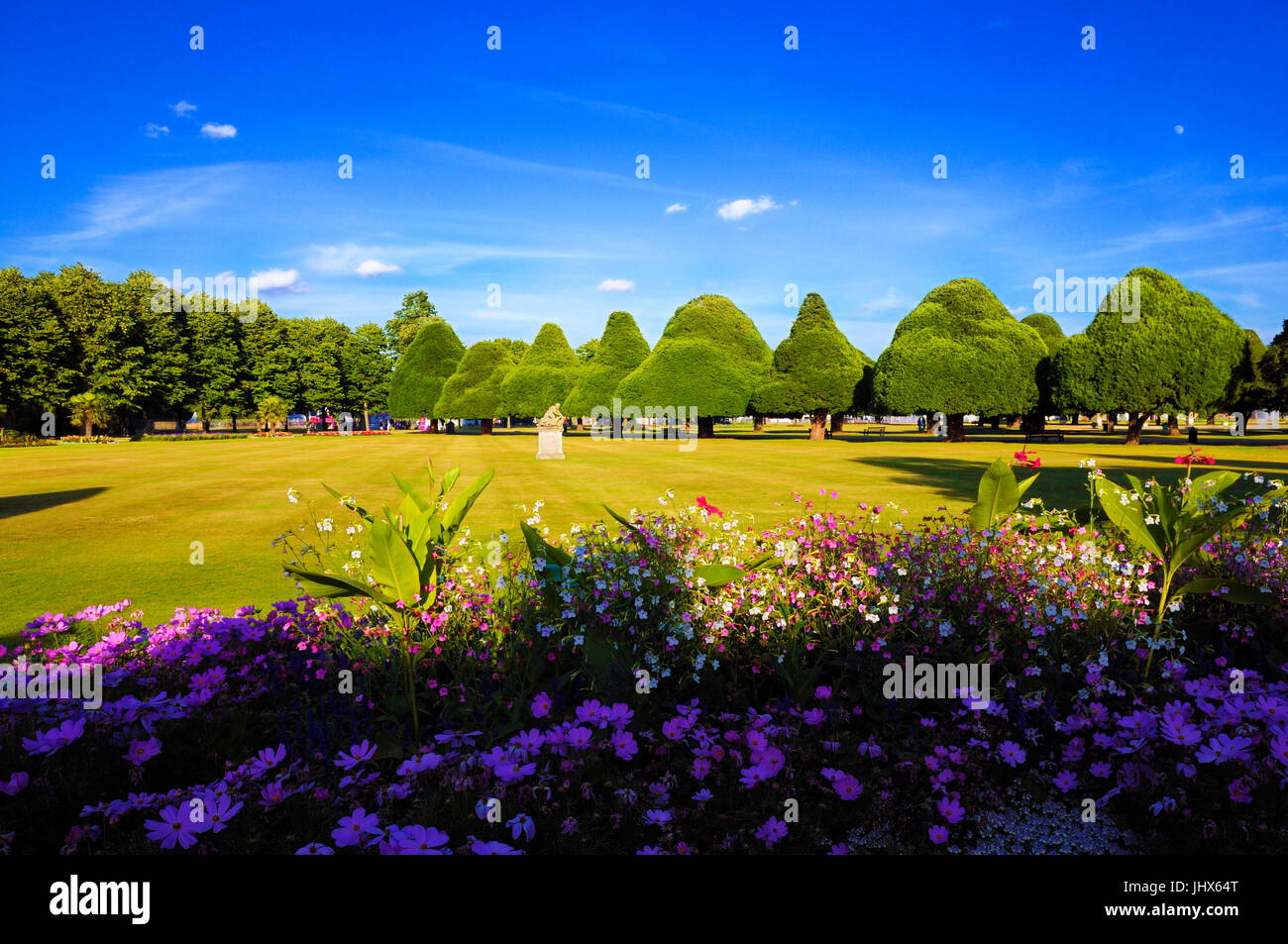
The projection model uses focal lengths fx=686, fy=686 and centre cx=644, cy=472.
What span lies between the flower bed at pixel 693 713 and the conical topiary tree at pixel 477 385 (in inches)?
2292

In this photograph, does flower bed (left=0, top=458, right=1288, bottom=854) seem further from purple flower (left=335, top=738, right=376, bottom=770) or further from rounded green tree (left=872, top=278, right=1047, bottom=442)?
rounded green tree (left=872, top=278, right=1047, bottom=442)

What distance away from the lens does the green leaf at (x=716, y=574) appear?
13.6 feet

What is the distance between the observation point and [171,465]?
24.7 meters

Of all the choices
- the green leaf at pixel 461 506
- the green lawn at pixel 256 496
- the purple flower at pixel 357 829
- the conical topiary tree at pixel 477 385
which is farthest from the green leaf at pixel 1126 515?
the conical topiary tree at pixel 477 385

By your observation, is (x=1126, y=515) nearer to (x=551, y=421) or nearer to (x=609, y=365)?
(x=551, y=421)

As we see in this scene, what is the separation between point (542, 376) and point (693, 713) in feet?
194

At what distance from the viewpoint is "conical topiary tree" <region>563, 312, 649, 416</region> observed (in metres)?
57.7

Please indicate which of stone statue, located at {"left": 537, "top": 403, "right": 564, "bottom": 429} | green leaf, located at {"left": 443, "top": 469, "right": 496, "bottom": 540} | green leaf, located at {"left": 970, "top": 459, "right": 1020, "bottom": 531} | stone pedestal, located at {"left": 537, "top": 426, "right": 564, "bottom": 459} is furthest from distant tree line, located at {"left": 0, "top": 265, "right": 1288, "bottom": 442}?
green leaf, located at {"left": 443, "top": 469, "right": 496, "bottom": 540}

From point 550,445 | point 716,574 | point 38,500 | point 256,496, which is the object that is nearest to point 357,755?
point 716,574

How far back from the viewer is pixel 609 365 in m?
58.8

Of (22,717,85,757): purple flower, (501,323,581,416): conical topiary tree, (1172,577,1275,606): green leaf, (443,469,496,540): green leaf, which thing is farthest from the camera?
(501,323,581,416): conical topiary tree

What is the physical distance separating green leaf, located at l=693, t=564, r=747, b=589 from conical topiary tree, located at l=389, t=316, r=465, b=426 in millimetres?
64164
